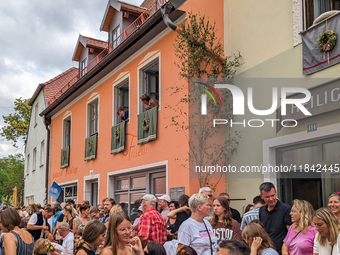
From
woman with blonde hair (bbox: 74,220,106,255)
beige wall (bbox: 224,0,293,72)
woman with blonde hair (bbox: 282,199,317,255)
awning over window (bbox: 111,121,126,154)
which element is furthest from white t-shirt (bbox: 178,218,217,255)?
awning over window (bbox: 111,121,126,154)

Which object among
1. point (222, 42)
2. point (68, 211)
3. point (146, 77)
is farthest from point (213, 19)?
point (68, 211)

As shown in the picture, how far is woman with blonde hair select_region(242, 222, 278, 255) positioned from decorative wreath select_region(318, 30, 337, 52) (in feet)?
14.5

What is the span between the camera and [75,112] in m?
17.7

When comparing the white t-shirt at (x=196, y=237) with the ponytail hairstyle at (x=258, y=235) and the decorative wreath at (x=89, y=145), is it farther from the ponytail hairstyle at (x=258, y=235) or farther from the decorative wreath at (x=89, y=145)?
the decorative wreath at (x=89, y=145)

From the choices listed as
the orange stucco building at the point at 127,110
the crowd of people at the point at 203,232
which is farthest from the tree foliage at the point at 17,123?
the crowd of people at the point at 203,232

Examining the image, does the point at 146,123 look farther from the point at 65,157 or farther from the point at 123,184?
the point at 65,157

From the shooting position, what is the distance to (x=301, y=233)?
5.02 m

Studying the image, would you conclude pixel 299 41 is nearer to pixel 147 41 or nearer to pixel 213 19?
pixel 213 19

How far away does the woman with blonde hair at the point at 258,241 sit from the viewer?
12.9 ft

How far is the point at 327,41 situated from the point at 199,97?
318cm

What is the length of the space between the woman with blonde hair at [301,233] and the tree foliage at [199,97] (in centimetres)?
415

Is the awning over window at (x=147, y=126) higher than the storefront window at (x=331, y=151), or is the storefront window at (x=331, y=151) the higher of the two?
the awning over window at (x=147, y=126)

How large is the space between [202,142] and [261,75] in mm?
2022

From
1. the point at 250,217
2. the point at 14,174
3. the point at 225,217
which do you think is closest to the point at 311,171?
the point at 250,217
